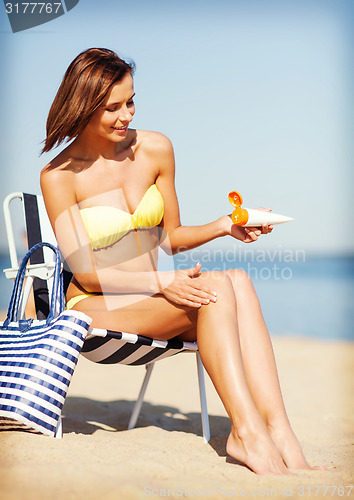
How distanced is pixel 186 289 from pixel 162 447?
0.79 metres

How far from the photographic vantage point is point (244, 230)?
2.61m

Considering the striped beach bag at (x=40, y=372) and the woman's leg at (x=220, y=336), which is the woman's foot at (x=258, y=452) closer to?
the woman's leg at (x=220, y=336)

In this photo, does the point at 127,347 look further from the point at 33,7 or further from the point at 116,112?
the point at 33,7

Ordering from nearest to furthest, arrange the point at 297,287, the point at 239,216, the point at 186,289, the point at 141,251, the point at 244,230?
the point at 186,289
the point at 239,216
the point at 244,230
the point at 141,251
the point at 297,287

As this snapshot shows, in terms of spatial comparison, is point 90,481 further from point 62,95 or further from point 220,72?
point 220,72

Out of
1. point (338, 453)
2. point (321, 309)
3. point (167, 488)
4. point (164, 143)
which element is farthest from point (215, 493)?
point (321, 309)

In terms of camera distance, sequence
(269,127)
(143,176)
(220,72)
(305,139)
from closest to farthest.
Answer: (143,176)
(220,72)
(269,127)
(305,139)

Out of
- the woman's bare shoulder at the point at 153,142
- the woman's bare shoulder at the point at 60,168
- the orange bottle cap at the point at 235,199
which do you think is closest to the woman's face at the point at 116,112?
the woman's bare shoulder at the point at 60,168

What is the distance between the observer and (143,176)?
2898 millimetres

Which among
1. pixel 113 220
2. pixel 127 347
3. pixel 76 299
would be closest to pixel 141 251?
pixel 113 220

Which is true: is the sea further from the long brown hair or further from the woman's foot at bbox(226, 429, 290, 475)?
the woman's foot at bbox(226, 429, 290, 475)

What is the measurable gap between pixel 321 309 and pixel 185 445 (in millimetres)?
10032

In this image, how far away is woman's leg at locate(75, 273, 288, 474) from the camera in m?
2.07

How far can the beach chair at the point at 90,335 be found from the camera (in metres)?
2.52
